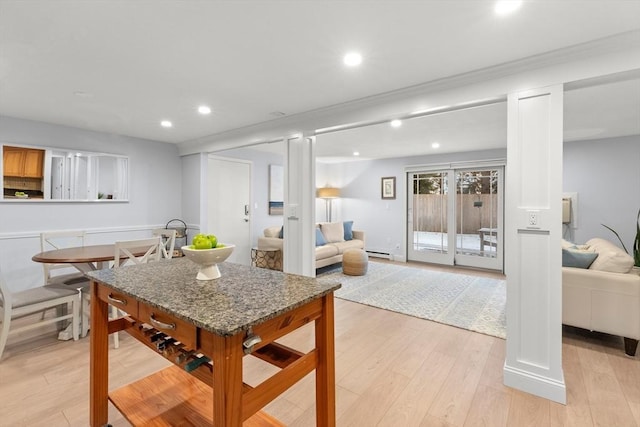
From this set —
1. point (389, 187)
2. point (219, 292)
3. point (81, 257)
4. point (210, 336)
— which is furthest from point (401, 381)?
point (389, 187)

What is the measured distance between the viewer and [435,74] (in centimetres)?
229

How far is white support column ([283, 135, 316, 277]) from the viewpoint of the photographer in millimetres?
3346

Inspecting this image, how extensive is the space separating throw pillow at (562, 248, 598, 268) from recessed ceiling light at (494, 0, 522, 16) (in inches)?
93.7

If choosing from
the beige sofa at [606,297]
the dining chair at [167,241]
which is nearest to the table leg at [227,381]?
the dining chair at [167,241]

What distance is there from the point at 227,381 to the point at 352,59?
205 cm

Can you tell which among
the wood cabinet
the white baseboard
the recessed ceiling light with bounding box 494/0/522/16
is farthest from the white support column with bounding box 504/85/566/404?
the wood cabinet

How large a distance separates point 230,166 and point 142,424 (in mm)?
4452

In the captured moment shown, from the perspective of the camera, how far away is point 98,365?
1.59m

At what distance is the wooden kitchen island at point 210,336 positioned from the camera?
974 millimetres

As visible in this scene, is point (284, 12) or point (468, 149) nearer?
point (284, 12)

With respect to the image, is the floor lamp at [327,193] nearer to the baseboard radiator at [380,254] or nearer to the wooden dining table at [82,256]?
the baseboard radiator at [380,254]

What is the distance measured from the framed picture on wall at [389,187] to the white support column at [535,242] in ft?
14.4

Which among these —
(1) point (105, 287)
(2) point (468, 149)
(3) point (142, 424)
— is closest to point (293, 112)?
(1) point (105, 287)

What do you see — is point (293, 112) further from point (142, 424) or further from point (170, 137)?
point (142, 424)
